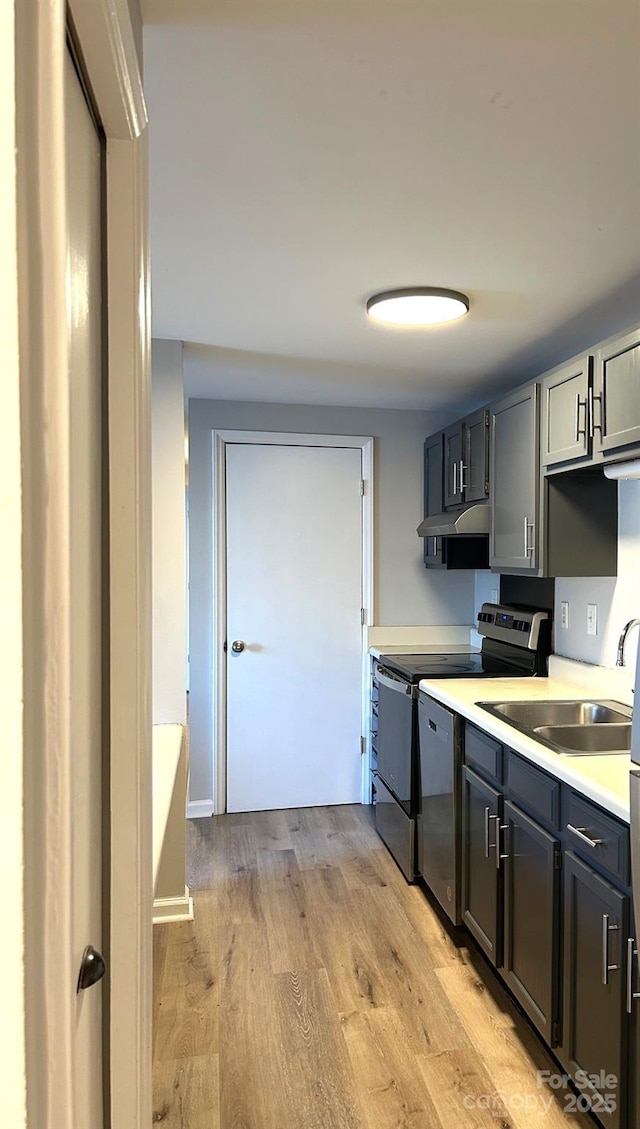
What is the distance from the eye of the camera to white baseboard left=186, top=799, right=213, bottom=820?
3566 mm

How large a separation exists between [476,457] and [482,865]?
177 cm

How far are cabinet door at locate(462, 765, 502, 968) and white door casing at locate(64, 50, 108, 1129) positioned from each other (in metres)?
1.49

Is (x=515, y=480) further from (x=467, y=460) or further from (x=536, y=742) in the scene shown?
(x=536, y=742)

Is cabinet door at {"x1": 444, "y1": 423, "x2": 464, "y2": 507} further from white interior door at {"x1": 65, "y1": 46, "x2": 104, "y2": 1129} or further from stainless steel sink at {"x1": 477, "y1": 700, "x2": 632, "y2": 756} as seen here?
white interior door at {"x1": 65, "y1": 46, "x2": 104, "y2": 1129}

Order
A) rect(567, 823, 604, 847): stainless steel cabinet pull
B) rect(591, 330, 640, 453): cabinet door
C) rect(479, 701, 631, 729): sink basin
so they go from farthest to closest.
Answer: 1. rect(479, 701, 631, 729): sink basin
2. rect(591, 330, 640, 453): cabinet door
3. rect(567, 823, 604, 847): stainless steel cabinet pull

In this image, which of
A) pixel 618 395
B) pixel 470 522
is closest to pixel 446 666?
pixel 470 522

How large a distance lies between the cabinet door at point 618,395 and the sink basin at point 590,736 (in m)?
0.89

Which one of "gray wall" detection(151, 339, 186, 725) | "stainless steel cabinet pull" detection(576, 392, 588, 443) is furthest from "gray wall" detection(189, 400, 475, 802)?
"stainless steel cabinet pull" detection(576, 392, 588, 443)

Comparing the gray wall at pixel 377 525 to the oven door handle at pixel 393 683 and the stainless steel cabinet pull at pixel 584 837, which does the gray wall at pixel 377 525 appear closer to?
the oven door handle at pixel 393 683

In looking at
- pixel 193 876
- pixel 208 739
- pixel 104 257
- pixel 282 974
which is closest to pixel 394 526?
pixel 208 739

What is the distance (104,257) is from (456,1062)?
2164mm

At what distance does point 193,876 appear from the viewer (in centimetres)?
294

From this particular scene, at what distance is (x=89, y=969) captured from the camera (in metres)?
0.76

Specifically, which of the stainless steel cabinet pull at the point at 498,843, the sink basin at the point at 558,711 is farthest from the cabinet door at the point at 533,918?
the sink basin at the point at 558,711
